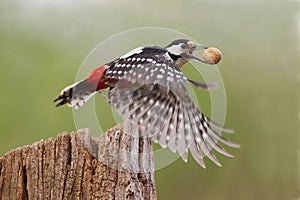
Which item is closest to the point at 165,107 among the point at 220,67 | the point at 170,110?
the point at 170,110

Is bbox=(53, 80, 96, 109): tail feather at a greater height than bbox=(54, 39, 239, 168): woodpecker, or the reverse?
bbox=(53, 80, 96, 109): tail feather

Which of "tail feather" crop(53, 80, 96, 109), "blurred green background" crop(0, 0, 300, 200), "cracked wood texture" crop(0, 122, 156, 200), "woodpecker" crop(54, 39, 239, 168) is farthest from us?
"blurred green background" crop(0, 0, 300, 200)

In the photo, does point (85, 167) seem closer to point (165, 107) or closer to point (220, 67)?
point (165, 107)

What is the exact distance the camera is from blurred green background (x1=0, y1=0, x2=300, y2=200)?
1.38m

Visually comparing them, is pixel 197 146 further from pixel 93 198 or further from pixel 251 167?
pixel 251 167

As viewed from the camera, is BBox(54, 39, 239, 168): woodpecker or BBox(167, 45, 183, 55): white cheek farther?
BBox(167, 45, 183, 55): white cheek

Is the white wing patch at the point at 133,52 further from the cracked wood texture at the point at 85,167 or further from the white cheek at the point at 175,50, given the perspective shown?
the cracked wood texture at the point at 85,167

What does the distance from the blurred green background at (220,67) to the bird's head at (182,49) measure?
0.34 meters

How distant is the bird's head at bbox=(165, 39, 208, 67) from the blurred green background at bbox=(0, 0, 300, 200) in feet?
1.11

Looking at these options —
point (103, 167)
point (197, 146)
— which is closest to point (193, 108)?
point (197, 146)

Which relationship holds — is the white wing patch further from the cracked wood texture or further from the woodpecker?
the cracked wood texture

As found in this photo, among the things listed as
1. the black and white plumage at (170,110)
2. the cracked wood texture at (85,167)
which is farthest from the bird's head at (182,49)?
the cracked wood texture at (85,167)

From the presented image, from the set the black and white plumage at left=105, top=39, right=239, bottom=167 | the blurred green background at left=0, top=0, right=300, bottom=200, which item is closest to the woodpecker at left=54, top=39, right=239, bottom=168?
the black and white plumage at left=105, top=39, right=239, bottom=167

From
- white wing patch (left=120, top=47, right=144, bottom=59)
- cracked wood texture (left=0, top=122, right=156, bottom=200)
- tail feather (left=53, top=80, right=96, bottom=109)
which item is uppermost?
white wing patch (left=120, top=47, right=144, bottom=59)
